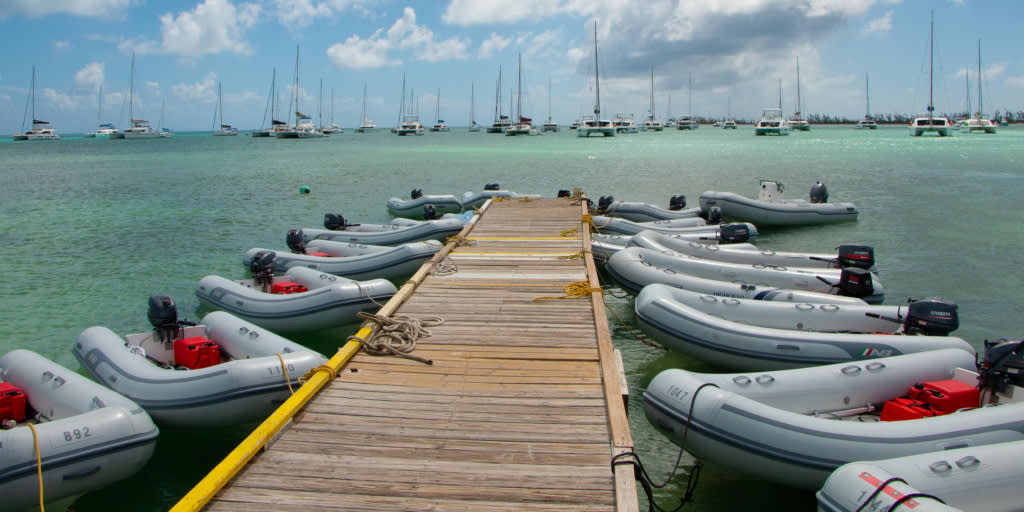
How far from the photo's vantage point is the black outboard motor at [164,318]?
6535 mm

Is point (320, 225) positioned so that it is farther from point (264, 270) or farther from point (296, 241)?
point (264, 270)

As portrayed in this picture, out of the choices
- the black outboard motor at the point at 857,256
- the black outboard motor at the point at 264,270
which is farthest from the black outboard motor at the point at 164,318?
the black outboard motor at the point at 857,256

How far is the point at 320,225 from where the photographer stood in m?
18.0

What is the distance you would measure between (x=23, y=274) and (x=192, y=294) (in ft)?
14.0

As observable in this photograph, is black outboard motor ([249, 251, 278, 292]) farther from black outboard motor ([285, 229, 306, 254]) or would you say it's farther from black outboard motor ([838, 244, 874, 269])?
black outboard motor ([838, 244, 874, 269])

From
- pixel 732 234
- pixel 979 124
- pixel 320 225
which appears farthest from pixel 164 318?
pixel 979 124

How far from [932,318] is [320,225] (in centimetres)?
1555

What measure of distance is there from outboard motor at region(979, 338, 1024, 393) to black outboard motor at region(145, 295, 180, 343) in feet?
24.5

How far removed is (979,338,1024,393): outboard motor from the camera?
14.9 ft

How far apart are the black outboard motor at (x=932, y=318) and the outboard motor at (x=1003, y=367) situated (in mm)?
1257

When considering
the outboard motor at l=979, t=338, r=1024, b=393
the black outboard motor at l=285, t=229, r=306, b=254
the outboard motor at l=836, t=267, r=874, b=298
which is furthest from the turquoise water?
the black outboard motor at l=285, t=229, r=306, b=254

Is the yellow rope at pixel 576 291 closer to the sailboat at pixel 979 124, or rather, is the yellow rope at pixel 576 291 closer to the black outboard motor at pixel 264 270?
the black outboard motor at pixel 264 270

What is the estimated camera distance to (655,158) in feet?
145

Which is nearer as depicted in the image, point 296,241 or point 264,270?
→ point 264,270
